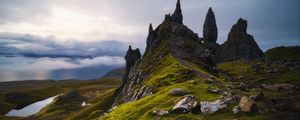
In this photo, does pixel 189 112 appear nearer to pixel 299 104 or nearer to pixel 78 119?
pixel 299 104

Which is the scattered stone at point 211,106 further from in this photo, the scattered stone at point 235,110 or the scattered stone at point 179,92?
the scattered stone at point 179,92

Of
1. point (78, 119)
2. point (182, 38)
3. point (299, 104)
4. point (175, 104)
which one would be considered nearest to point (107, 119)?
point (175, 104)

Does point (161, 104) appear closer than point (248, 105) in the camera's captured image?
No

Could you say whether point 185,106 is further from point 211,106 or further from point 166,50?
point 166,50

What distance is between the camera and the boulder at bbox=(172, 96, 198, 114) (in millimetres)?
49853

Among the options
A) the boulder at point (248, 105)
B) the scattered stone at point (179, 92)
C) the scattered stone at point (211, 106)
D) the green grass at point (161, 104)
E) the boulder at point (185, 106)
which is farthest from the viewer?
the scattered stone at point (179, 92)

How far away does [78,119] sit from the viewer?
7328 inches

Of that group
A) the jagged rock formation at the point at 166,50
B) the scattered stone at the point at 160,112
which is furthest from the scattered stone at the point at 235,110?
the jagged rock formation at the point at 166,50

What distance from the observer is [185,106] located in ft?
167

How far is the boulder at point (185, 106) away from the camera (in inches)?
1963

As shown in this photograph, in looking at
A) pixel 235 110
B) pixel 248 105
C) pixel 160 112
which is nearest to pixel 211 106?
pixel 235 110

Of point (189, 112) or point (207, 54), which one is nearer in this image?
point (189, 112)

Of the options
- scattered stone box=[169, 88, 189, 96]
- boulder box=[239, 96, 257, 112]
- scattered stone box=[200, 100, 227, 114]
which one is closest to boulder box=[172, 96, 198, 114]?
scattered stone box=[200, 100, 227, 114]

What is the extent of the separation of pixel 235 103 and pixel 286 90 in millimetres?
22084
